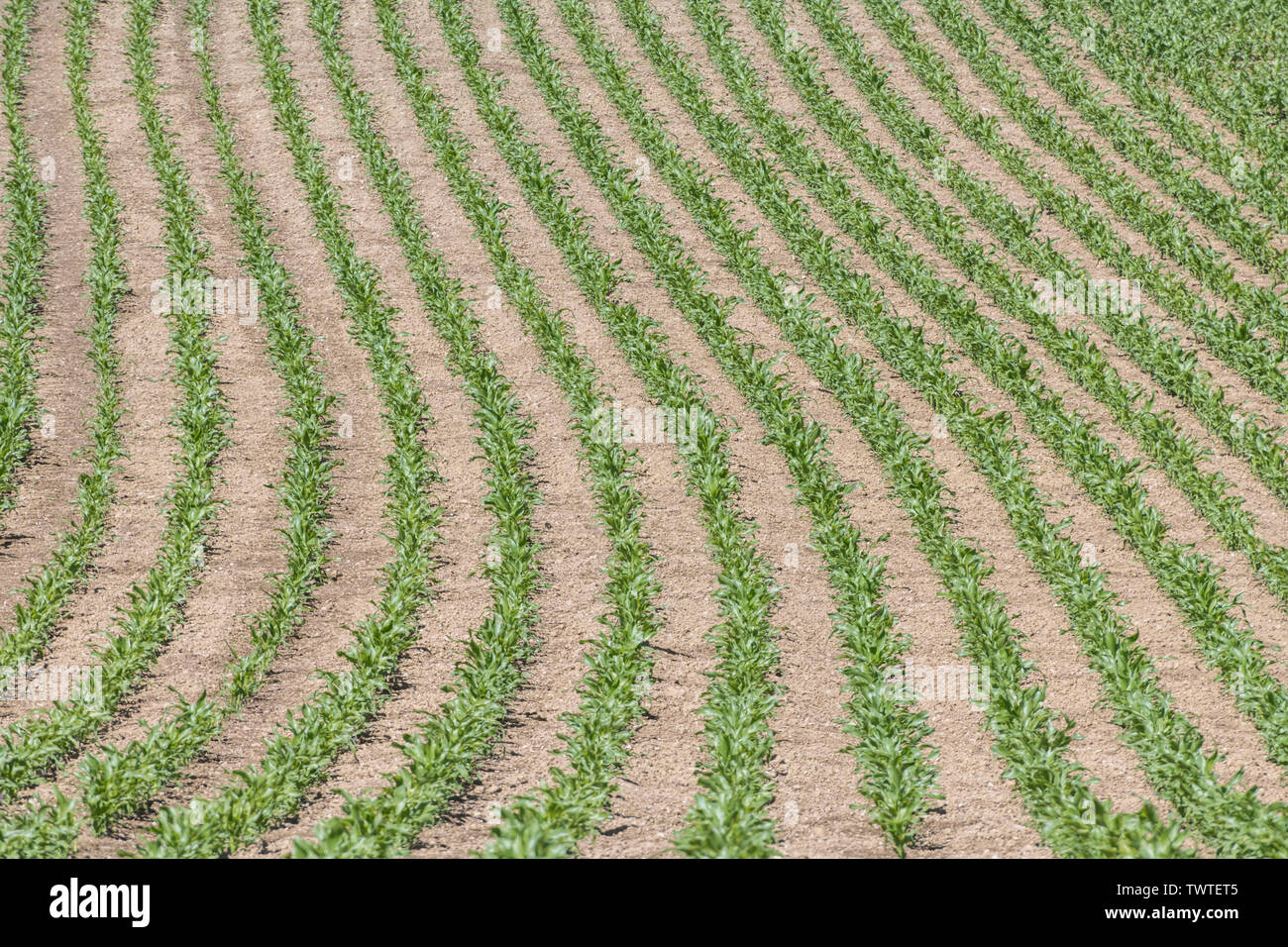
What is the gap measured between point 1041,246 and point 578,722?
1070 centimetres

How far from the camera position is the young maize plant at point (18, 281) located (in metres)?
12.3

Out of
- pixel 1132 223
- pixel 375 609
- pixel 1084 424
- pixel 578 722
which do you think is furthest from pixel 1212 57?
pixel 578 722

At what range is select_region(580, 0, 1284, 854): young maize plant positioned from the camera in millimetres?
7777

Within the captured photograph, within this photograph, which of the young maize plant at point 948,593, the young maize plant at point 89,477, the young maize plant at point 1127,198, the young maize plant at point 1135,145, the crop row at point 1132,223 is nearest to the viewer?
the young maize plant at point 89,477

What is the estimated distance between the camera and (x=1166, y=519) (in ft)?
37.6

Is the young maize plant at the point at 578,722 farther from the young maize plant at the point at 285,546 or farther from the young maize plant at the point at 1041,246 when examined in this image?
the young maize plant at the point at 1041,246

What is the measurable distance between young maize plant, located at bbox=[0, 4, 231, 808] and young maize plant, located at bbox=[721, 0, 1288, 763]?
27.6 ft

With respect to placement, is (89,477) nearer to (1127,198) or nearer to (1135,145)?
(1127,198)

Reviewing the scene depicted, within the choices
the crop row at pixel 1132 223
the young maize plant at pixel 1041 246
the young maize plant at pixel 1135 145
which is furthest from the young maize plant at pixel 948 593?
the young maize plant at pixel 1135 145

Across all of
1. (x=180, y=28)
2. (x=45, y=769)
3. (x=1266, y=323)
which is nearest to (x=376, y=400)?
(x=45, y=769)

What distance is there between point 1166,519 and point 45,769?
9735 millimetres

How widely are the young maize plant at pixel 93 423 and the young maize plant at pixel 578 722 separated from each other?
3.50 m

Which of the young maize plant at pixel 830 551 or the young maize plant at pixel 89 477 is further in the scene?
the young maize plant at pixel 830 551

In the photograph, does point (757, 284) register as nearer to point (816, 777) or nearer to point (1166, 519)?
point (1166, 519)
